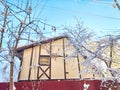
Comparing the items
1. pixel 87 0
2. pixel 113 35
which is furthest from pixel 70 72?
pixel 87 0

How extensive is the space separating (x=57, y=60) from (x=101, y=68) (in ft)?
21.3

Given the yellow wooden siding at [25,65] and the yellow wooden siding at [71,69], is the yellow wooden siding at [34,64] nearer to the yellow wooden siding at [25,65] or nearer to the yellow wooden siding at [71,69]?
the yellow wooden siding at [25,65]

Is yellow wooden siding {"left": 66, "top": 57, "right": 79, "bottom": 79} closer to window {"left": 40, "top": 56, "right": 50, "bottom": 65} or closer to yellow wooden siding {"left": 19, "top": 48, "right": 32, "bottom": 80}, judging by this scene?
window {"left": 40, "top": 56, "right": 50, "bottom": 65}

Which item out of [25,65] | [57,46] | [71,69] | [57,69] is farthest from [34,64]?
[71,69]

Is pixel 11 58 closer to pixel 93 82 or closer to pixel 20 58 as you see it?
pixel 93 82

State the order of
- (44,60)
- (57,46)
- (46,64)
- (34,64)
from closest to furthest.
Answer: (34,64) → (46,64) → (44,60) → (57,46)

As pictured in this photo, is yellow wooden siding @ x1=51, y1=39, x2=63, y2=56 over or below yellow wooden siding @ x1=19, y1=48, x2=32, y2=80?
over

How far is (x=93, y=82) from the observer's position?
10312 mm

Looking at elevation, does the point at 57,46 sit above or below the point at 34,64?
above

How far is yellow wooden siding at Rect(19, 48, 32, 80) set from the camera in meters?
14.9

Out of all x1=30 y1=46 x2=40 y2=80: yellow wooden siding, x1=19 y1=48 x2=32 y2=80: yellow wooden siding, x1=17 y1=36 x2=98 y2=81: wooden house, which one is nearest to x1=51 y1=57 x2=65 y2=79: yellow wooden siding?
x1=17 y1=36 x2=98 y2=81: wooden house

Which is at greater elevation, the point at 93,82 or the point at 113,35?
the point at 113,35

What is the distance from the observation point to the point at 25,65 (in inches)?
593

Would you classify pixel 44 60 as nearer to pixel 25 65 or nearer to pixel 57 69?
pixel 57 69
